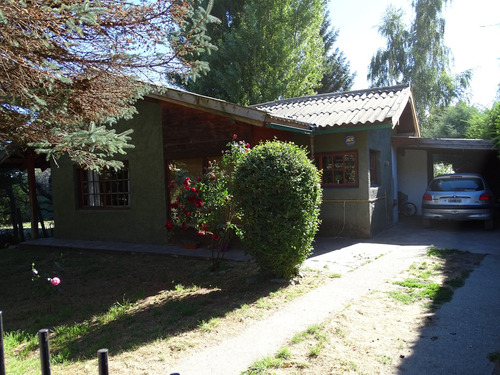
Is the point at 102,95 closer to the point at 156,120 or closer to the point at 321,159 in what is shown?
the point at 156,120

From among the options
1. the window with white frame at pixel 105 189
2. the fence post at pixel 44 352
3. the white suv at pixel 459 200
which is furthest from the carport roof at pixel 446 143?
the fence post at pixel 44 352

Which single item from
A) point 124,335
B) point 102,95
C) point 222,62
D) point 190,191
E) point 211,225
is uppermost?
point 222,62

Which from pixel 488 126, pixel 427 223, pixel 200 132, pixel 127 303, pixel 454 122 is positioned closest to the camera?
pixel 127 303

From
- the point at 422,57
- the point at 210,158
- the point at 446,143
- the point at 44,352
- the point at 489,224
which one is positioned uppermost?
the point at 422,57

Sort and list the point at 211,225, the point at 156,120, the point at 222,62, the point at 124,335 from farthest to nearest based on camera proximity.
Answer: the point at 222,62 < the point at 156,120 < the point at 211,225 < the point at 124,335

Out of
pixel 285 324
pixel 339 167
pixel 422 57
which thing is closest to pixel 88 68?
pixel 285 324

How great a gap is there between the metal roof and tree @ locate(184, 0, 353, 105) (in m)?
8.44

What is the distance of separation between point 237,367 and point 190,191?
358 centimetres

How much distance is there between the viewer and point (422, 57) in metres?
26.7

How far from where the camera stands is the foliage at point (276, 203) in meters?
5.68

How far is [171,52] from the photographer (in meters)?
5.90

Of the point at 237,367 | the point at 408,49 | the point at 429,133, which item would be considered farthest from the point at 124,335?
the point at 408,49

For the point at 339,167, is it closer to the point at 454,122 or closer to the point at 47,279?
the point at 47,279

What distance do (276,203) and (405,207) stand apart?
10595mm
